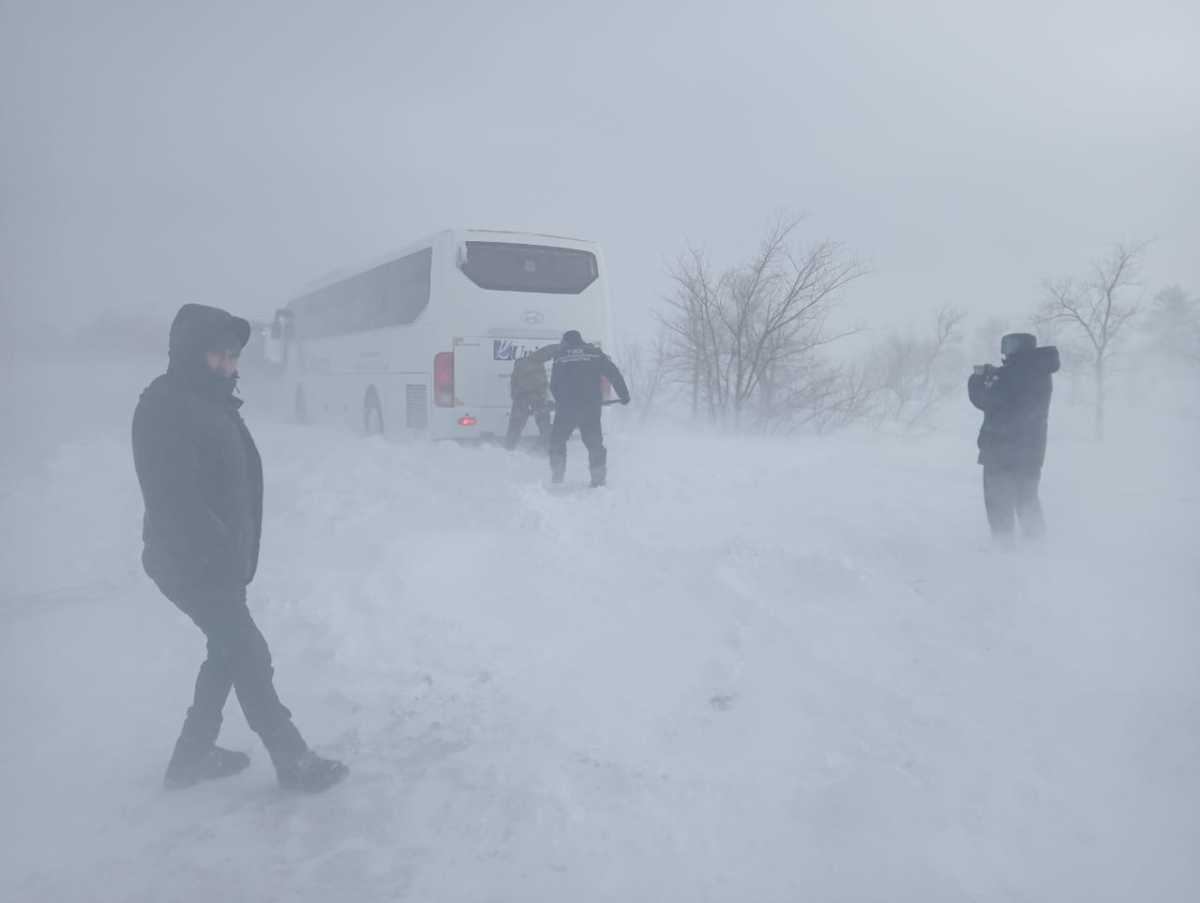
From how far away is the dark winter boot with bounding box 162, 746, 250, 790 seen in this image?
3.47m

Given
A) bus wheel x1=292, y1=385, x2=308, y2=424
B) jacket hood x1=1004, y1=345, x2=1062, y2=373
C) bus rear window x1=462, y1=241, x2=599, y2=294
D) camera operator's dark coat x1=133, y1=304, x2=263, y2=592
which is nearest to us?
camera operator's dark coat x1=133, y1=304, x2=263, y2=592

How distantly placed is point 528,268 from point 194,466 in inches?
361

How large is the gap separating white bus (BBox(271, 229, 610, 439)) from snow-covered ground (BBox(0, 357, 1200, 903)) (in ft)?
13.9

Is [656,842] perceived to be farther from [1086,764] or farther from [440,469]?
[440,469]

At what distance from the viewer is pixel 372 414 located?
13961 millimetres

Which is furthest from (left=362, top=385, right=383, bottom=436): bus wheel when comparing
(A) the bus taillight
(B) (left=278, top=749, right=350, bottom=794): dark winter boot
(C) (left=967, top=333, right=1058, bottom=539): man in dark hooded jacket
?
(B) (left=278, top=749, right=350, bottom=794): dark winter boot

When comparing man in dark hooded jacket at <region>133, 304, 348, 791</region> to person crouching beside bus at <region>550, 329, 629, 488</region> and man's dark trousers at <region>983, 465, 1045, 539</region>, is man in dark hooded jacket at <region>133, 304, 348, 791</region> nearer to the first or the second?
man's dark trousers at <region>983, 465, 1045, 539</region>

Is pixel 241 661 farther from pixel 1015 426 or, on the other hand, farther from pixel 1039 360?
pixel 1039 360

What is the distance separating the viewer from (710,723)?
3.89 meters

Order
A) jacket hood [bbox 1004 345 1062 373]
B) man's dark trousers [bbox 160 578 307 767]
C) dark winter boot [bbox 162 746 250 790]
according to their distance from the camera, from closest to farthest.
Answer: man's dark trousers [bbox 160 578 307 767] < dark winter boot [bbox 162 746 250 790] < jacket hood [bbox 1004 345 1062 373]

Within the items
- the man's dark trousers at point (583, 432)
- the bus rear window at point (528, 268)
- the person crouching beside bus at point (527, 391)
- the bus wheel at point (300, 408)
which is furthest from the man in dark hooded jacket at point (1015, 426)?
the bus wheel at point (300, 408)

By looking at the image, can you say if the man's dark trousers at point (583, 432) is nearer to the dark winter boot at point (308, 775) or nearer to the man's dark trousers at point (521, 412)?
the man's dark trousers at point (521, 412)

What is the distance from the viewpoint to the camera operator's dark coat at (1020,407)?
20.5 ft

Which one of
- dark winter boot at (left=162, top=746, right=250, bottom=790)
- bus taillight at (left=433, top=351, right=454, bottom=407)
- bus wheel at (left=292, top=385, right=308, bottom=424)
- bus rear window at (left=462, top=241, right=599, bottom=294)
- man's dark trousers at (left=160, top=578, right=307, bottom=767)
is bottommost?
dark winter boot at (left=162, top=746, right=250, bottom=790)
